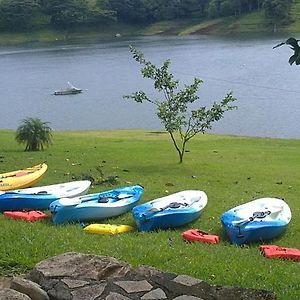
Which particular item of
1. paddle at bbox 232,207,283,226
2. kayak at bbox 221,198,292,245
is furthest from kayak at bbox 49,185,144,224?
paddle at bbox 232,207,283,226

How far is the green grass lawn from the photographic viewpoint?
6.59 m

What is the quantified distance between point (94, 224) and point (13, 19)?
94766 millimetres

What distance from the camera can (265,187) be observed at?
13164 mm

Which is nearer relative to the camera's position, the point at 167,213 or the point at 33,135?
the point at 167,213

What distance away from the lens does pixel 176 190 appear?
12367 millimetres

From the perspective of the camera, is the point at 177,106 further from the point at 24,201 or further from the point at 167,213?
the point at 167,213

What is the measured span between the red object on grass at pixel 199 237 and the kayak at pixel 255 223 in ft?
0.95

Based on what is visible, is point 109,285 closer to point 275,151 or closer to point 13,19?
point 275,151

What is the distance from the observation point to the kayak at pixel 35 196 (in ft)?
33.3

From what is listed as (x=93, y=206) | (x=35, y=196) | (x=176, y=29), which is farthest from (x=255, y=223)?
(x=176, y=29)

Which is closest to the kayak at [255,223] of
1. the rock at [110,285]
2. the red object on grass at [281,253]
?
the red object on grass at [281,253]

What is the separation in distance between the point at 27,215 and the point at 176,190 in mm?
3736

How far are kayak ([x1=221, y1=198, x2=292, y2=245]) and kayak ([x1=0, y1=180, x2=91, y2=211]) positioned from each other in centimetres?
298

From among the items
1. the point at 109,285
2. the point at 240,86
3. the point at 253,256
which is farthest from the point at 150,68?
the point at 240,86
